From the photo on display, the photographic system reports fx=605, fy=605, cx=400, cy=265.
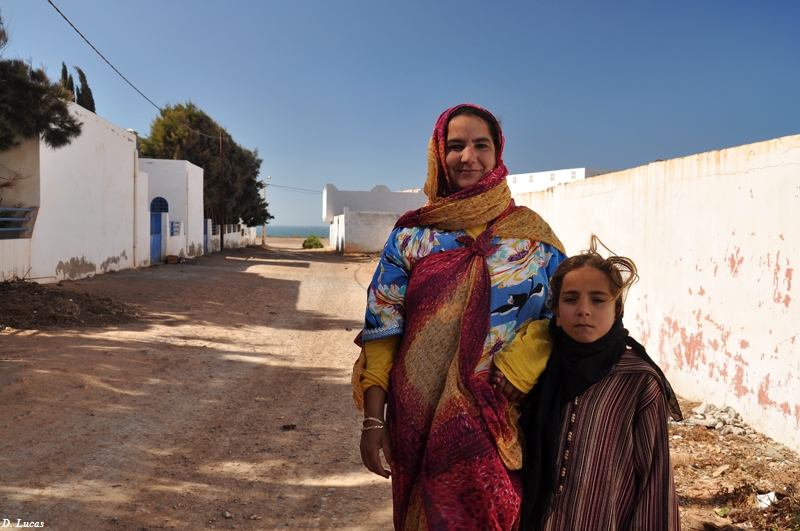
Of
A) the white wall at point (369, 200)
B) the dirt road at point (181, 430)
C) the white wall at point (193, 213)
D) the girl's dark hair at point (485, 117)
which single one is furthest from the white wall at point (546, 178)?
the girl's dark hair at point (485, 117)

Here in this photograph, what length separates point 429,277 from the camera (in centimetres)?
180

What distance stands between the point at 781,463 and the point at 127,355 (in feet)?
19.2

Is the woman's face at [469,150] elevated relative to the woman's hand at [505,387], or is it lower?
elevated

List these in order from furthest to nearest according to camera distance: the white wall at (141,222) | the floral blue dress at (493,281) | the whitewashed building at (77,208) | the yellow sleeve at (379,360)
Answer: the white wall at (141,222)
the whitewashed building at (77,208)
the yellow sleeve at (379,360)
the floral blue dress at (493,281)

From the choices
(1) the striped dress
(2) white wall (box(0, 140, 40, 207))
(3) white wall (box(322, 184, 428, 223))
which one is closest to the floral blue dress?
(1) the striped dress

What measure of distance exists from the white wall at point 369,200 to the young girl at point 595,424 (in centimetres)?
4020

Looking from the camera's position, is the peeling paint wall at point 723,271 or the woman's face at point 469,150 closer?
the woman's face at point 469,150

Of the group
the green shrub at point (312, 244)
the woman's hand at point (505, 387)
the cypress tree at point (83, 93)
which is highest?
the cypress tree at point (83, 93)

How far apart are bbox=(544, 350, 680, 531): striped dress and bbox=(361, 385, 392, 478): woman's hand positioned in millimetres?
506

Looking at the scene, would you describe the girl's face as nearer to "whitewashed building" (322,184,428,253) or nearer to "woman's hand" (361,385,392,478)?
"woman's hand" (361,385,392,478)

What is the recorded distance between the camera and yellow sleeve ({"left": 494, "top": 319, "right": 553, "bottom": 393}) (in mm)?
1660

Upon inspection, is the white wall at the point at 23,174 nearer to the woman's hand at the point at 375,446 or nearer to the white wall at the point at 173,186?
the woman's hand at the point at 375,446

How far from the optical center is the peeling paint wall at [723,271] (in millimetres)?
3959

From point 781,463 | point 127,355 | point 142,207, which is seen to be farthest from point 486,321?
point 142,207
